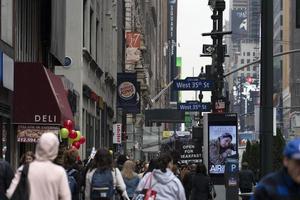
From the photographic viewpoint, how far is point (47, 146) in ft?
25.5

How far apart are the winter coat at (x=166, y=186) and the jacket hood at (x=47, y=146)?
2.86 meters

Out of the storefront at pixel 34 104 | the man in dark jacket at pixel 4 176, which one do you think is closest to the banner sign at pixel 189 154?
the storefront at pixel 34 104

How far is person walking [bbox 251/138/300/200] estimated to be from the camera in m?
4.76

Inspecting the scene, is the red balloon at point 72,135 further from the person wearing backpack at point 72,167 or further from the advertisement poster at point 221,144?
the person wearing backpack at point 72,167

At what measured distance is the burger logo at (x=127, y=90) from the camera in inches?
1951

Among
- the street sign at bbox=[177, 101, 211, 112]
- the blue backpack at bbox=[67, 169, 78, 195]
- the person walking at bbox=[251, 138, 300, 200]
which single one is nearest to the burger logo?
the street sign at bbox=[177, 101, 211, 112]

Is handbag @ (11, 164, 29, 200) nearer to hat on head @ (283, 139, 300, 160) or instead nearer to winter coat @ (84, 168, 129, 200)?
hat on head @ (283, 139, 300, 160)

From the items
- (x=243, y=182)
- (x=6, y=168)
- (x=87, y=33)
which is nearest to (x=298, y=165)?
(x=6, y=168)

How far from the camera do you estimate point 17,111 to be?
2172cm

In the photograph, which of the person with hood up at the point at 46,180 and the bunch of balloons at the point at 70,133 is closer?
the person with hood up at the point at 46,180

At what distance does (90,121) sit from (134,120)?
117ft

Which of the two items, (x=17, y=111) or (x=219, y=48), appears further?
(x=219, y=48)

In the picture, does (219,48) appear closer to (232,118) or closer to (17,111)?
(232,118)

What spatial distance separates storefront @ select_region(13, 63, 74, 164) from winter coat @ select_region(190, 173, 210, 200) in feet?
17.3
